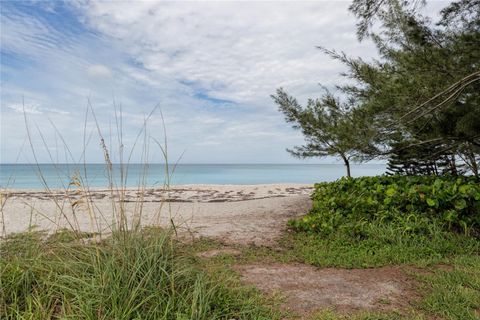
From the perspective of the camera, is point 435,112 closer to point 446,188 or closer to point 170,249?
point 446,188

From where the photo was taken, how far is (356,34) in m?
5.15

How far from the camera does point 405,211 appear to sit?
4.66 m

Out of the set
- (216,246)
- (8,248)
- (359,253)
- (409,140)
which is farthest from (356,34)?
(8,248)

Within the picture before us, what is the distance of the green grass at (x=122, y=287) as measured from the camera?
201 centimetres

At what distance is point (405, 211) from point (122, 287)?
3975 millimetres

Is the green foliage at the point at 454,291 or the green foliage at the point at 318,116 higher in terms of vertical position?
the green foliage at the point at 318,116

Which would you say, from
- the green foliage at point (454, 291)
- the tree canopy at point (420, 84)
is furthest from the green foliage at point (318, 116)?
the green foliage at point (454, 291)

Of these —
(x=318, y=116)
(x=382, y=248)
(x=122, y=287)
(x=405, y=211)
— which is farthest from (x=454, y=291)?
(x=318, y=116)

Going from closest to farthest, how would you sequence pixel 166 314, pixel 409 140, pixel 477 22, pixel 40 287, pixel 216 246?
pixel 166 314
pixel 40 287
pixel 216 246
pixel 477 22
pixel 409 140

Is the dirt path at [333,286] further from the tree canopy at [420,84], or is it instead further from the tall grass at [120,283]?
the tree canopy at [420,84]

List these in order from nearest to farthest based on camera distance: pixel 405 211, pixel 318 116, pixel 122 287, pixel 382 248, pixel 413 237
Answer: pixel 122 287 < pixel 382 248 < pixel 413 237 < pixel 405 211 < pixel 318 116

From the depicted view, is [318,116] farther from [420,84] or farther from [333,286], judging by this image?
[333,286]

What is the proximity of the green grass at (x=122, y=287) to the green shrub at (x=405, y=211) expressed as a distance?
2399mm

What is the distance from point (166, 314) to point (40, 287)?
92 centimetres
